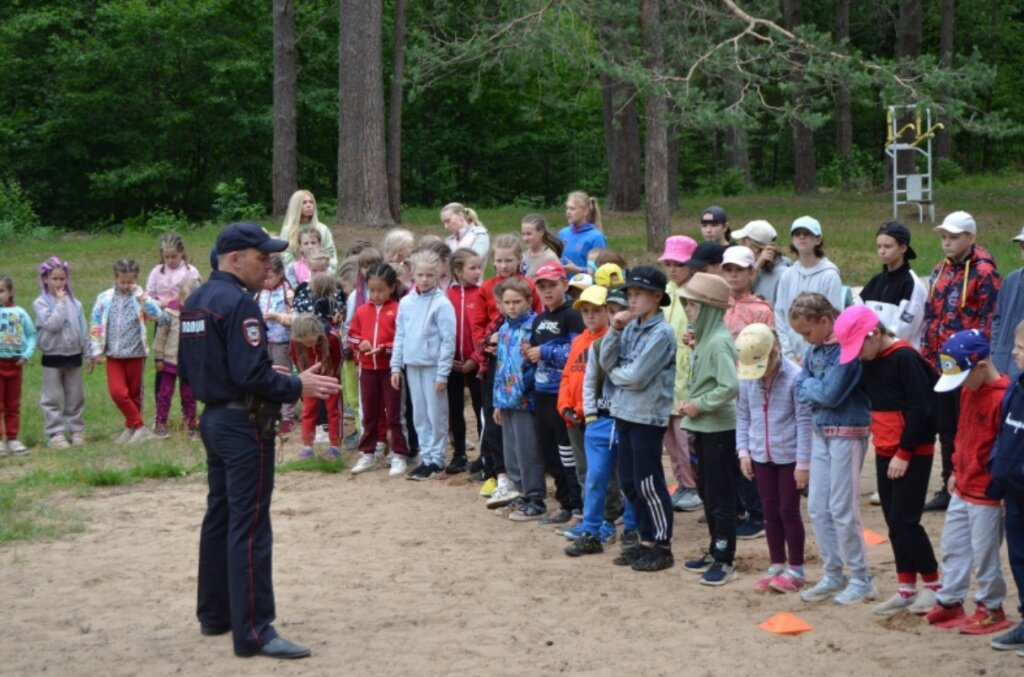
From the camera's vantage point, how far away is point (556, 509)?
31.3 ft

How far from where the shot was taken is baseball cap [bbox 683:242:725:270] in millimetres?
8578

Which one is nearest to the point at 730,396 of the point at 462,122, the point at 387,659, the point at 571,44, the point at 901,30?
the point at 387,659

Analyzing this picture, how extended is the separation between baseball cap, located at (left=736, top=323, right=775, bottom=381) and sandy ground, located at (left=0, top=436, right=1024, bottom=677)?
125cm

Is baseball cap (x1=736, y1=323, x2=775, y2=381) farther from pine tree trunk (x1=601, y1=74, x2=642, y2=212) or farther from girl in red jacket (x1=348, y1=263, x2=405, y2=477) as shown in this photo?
pine tree trunk (x1=601, y1=74, x2=642, y2=212)

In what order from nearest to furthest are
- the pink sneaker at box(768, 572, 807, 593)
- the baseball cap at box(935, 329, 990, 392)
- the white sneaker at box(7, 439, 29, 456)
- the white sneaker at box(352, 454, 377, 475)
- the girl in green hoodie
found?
the baseball cap at box(935, 329, 990, 392) → the pink sneaker at box(768, 572, 807, 593) → the girl in green hoodie → the white sneaker at box(352, 454, 377, 475) → the white sneaker at box(7, 439, 29, 456)

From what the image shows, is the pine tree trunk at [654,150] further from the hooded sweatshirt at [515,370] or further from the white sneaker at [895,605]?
the white sneaker at [895,605]

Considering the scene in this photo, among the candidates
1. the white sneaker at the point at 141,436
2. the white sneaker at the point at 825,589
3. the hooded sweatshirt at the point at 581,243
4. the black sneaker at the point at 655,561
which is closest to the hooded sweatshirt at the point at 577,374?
the black sneaker at the point at 655,561

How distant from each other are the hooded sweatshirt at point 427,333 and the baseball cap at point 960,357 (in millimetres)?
4834

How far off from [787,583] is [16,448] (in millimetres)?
7661

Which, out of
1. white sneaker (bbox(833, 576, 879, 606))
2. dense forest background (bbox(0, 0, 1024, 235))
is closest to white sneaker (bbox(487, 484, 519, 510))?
white sneaker (bbox(833, 576, 879, 606))

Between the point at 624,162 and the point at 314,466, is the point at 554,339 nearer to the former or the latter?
the point at 314,466

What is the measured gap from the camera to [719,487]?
776 centimetres

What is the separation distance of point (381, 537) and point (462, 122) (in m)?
Answer: 31.6

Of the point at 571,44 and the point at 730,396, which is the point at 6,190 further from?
the point at 730,396
